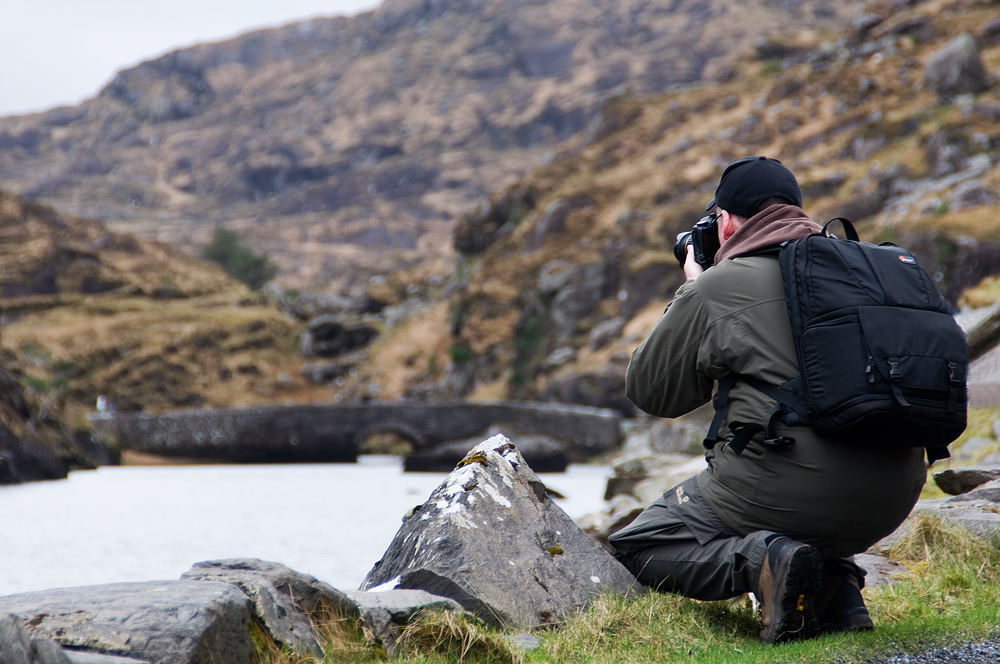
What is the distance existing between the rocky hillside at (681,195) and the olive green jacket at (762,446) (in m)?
21.3

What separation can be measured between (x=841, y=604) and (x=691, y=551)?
0.53 meters

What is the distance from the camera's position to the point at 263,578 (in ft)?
8.41

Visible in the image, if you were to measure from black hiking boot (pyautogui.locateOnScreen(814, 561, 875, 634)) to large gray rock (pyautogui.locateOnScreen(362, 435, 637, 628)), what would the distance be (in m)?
0.74

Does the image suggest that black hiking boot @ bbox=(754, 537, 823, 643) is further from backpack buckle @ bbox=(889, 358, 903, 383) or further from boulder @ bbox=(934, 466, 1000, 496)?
boulder @ bbox=(934, 466, 1000, 496)

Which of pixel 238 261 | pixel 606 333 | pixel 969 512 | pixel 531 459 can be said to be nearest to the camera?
pixel 969 512

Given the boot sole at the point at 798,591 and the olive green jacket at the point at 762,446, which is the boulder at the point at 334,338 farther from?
the boot sole at the point at 798,591

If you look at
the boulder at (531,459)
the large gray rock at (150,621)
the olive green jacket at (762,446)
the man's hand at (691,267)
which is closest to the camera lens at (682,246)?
the man's hand at (691,267)

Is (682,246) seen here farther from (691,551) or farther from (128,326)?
(128,326)

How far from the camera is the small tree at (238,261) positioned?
61.2m

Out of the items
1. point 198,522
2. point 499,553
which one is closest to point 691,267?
point 499,553

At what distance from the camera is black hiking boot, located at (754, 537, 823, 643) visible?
2.46 m

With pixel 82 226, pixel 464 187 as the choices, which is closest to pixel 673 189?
pixel 82 226

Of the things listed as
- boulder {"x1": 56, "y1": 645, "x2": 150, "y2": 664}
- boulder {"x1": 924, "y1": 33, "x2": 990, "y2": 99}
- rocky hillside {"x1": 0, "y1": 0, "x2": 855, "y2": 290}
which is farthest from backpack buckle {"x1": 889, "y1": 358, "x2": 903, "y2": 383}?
rocky hillside {"x1": 0, "y1": 0, "x2": 855, "y2": 290}

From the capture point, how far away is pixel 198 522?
11.1m
